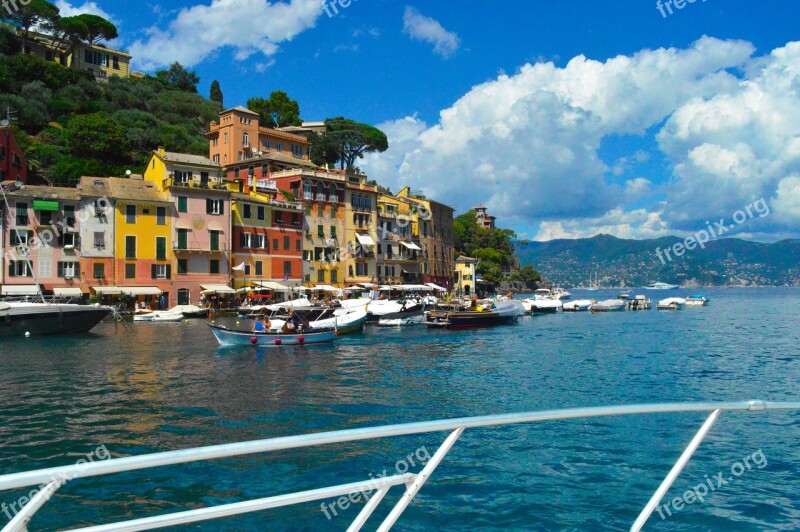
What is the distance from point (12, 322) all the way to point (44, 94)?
2000 inches

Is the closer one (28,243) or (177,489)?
(177,489)

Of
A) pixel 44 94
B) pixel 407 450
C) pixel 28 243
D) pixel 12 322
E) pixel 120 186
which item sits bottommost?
pixel 407 450

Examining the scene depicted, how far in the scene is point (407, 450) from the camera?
43.1ft

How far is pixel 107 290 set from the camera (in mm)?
49656

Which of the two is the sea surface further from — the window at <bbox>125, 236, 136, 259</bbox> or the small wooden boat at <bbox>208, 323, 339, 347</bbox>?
the window at <bbox>125, 236, 136, 259</bbox>

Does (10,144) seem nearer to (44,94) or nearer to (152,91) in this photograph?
(44,94)

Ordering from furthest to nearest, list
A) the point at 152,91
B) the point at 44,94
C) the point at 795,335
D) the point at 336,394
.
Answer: the point at 152,91
the point at 44,94
the point at 795,335
the point at 336,394

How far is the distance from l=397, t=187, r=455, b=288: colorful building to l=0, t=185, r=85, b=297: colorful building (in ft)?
140

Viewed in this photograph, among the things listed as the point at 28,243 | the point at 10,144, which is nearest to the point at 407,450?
the point at 28,243

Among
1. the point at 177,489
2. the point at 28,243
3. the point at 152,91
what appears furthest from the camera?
the point at 152,91

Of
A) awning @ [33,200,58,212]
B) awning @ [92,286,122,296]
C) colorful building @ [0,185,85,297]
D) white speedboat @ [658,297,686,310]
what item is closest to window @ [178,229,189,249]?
awning @ [92,286,122,296]

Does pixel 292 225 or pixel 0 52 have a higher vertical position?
pixel 0 52

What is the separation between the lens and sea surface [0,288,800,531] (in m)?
10.0

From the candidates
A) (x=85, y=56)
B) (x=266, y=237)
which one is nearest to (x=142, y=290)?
(x=266, y=237)
